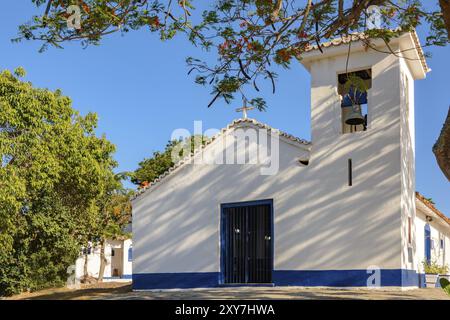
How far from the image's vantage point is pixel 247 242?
54.0 ft

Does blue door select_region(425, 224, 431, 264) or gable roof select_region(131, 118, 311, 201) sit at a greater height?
gable roof select_region(131, 118, 311, 201)

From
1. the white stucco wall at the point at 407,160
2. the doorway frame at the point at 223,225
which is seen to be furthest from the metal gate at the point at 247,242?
the white stucco wall at the point at 407,160

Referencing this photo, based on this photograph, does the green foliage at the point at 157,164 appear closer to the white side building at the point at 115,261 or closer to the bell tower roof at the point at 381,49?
the white side building at the point at 115,261

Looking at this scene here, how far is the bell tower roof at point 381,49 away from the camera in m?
14.4

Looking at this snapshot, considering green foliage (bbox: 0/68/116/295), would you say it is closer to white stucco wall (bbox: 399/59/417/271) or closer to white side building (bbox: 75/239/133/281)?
white side building (bbox: 75/239/133/281)

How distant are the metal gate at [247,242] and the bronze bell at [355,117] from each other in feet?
9.85

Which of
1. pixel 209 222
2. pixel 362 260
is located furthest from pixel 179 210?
pixel 362 260

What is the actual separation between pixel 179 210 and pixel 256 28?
885 cm

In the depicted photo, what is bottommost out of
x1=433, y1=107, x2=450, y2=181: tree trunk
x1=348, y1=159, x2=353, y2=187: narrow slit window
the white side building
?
the white side building

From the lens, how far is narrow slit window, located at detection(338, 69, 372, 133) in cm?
1449

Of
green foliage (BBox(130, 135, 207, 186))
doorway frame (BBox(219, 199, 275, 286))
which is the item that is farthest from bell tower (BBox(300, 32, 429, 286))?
green foliage (BBox(130, 135, 207, 186))

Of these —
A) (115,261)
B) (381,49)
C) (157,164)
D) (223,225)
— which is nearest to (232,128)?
(223,225)

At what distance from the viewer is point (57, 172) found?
22.2 m

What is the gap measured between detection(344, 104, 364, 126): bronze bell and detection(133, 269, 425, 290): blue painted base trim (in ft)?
11.3
